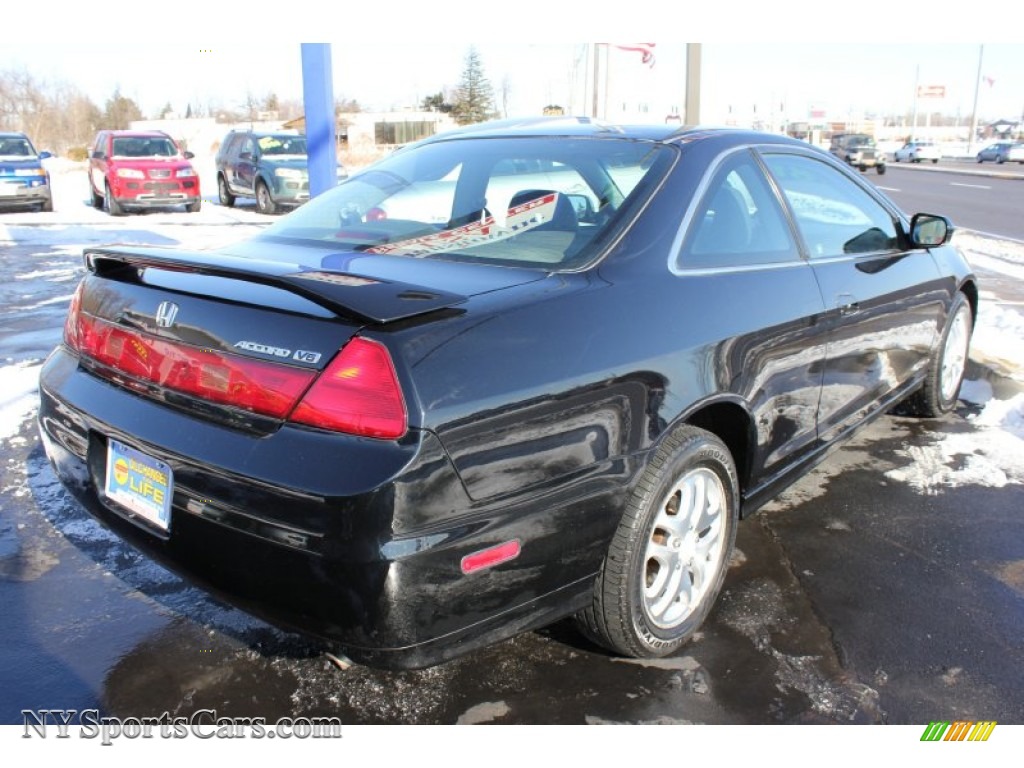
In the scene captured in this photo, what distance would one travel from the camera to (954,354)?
4.94 meters

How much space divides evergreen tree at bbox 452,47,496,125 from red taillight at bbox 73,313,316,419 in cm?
6421

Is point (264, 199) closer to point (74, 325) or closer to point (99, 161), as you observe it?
point (99, 161)

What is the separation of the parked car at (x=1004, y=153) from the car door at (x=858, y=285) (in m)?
49.9

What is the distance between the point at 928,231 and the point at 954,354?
47.4 inches

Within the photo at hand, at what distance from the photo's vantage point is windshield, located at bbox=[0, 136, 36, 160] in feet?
55.2

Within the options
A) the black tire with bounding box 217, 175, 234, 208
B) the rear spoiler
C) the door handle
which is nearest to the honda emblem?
the rear spoiler

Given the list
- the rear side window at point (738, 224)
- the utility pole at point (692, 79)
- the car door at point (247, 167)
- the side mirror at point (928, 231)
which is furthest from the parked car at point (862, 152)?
the rear side window at point (738, 224)

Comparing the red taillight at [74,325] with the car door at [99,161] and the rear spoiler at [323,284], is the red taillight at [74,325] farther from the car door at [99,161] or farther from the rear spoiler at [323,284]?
the car door at [99,161]

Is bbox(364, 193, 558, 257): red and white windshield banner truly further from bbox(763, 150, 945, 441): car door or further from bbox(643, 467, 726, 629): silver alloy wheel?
bbox(763, 150, 945, 441): car door

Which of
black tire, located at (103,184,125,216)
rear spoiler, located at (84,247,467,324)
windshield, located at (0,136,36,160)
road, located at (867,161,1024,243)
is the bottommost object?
road, located at (867,161,1024,243)

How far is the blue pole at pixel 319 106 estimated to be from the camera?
7.32 m

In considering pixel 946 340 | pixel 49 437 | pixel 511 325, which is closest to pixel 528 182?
pixel 511 325

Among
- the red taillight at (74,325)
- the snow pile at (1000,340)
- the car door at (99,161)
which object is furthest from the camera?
the car door at (99,161)

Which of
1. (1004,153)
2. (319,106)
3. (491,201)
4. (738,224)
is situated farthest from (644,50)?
(1004,153)
